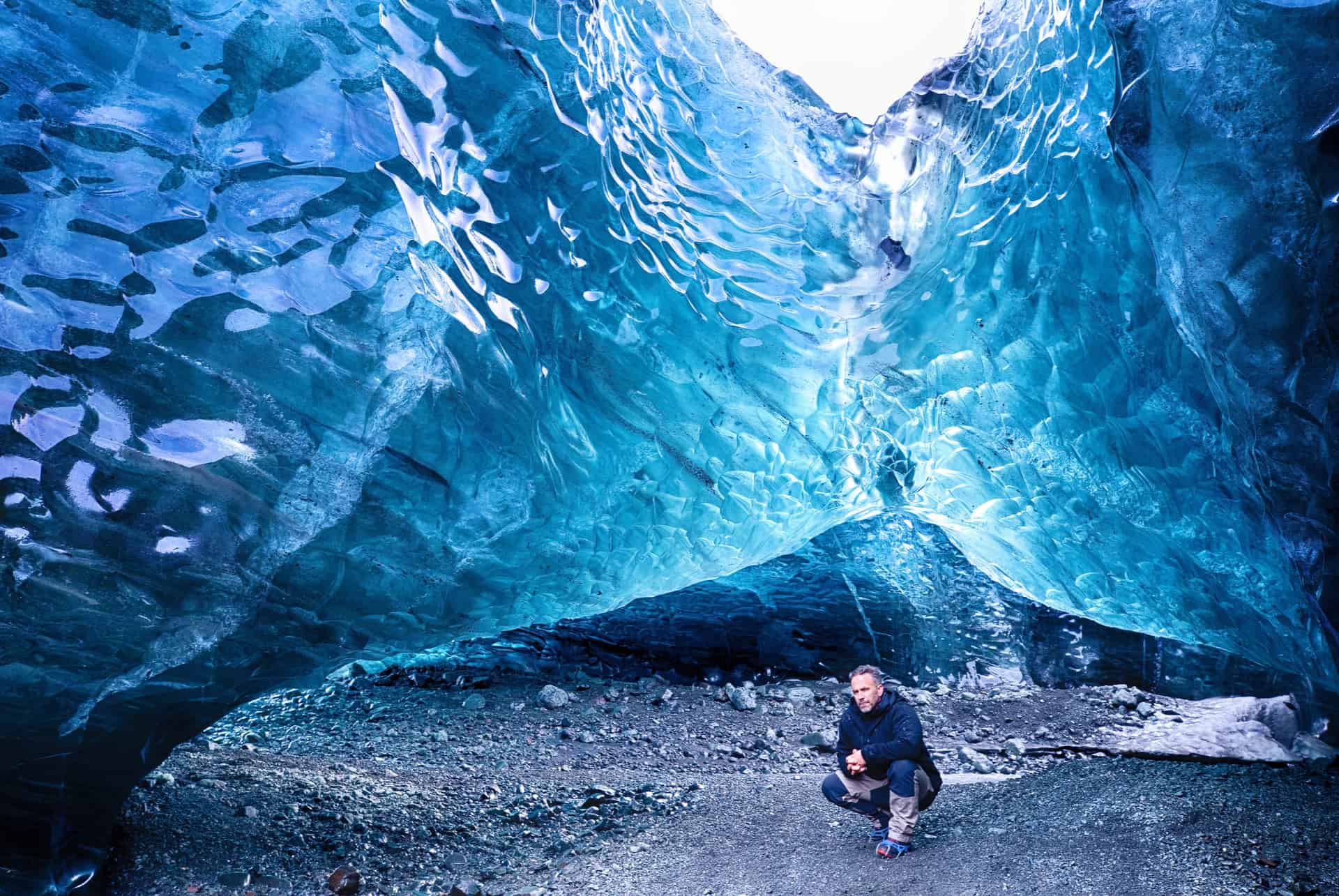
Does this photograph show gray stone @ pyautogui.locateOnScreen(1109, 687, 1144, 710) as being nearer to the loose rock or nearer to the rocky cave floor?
the rocky cave floor

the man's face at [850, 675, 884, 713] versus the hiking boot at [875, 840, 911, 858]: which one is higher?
the man's face at [850, 675, 884, 713]

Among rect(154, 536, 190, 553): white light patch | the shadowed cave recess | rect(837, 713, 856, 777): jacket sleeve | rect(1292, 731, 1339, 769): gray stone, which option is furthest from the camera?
rect(1292, 731, 1339, 769): gray stone

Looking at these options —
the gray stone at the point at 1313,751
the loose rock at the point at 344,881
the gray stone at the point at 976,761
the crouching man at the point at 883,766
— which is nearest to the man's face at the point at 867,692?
the crouching man at the point at 883,766

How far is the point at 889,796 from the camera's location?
8.39ft

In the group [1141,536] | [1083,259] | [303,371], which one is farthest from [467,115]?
[1141,536]

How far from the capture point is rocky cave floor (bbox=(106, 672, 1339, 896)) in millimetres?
2430

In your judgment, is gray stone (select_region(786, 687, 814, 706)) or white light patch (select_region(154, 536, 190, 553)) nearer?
white light patch (select_region(154, 536, 190, 553))

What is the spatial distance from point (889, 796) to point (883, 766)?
9 cm

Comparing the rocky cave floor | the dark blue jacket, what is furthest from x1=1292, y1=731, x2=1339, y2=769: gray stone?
the dark blue jacket

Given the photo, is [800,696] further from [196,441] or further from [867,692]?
[196,441]

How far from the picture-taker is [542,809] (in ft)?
10.1

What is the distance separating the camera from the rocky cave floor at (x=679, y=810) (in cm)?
243

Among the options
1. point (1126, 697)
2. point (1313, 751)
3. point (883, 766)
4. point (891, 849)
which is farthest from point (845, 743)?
point (1126, 697)

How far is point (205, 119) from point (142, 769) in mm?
1846
